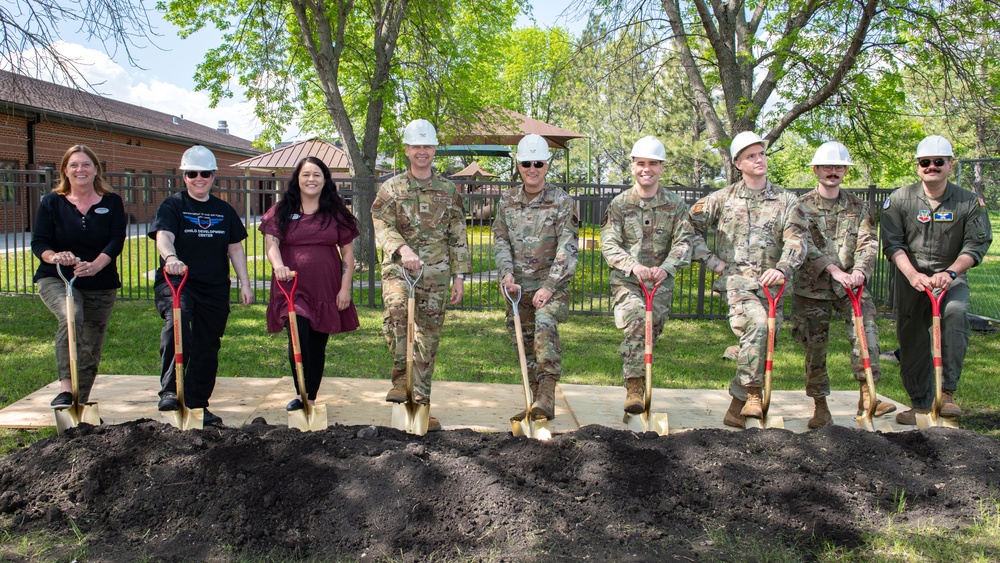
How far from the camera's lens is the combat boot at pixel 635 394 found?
5.11 m

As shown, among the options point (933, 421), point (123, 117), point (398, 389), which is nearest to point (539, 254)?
point (398, 389)

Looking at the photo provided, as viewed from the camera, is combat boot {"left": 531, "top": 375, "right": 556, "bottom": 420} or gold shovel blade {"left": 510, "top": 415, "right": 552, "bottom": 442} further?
combat boot {"left": 531, "top": 375, "right": 556, "bottom": 420}

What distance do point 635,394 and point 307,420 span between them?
218 centimetres

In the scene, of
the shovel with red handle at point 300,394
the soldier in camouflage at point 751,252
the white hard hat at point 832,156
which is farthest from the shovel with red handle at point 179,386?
the white hard hat at point 832,156

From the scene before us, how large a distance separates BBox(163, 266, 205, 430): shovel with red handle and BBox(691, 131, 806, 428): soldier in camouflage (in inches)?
133

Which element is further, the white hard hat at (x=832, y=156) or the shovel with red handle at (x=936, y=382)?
the white hard hat at (x=832, y=156)

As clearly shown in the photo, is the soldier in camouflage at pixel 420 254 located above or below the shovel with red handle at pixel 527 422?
above

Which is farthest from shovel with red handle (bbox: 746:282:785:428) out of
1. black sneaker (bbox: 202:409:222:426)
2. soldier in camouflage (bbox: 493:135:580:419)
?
black sneaker (bbox: 202:409:222:426)

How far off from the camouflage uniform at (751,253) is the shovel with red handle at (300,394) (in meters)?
2.71

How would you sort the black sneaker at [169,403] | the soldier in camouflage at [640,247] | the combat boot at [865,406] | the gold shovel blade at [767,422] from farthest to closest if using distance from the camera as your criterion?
the combat boot at [865,406] < the soldier in camouflage at [640,247] < the gold shovel blade at [767,422] < the black sneaker at [169,403]

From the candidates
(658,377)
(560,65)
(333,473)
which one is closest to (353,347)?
(658,377)

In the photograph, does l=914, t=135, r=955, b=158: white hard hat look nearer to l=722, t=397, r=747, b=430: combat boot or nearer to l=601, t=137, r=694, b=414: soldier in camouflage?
l=601, t=137, r=694, b=414: soldier in camouflage

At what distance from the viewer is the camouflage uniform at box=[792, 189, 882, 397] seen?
5.52m

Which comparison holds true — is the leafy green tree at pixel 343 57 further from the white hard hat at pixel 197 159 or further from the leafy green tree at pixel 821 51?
the white hard hat at pixel 197 159
